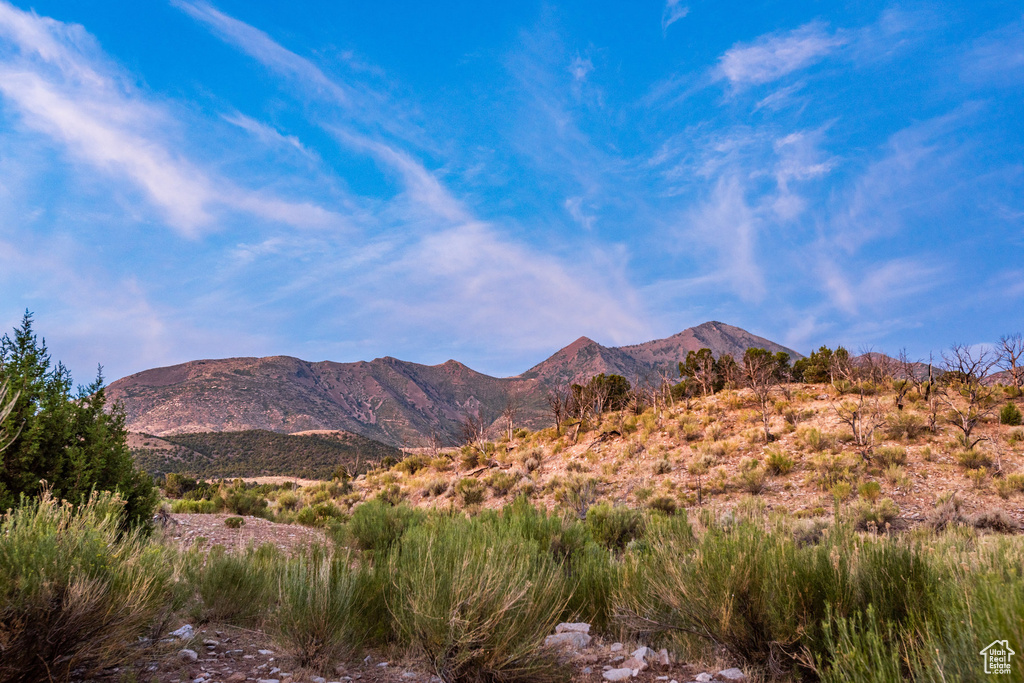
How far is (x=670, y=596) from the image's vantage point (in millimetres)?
4977

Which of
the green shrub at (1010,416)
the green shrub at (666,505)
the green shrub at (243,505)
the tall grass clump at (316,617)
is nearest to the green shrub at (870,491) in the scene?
the green shrub at (666,505)

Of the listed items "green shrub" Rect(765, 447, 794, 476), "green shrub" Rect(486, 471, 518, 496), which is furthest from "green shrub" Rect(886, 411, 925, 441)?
"green shrub" Rect(486, 471, 518, 496)

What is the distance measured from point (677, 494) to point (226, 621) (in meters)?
15.9

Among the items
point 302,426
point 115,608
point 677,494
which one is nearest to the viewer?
point 115,608

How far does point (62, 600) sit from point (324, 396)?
162 m

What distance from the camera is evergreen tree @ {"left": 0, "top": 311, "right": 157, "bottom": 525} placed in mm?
6754

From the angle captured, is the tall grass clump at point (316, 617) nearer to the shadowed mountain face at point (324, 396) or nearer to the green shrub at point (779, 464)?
the green shrub at point (779, 464)

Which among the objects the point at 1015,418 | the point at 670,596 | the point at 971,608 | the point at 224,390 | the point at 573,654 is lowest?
the point at 573,654

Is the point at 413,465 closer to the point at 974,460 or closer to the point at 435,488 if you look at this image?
the point at 435,488

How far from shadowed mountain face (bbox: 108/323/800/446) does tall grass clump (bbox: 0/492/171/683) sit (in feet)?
198

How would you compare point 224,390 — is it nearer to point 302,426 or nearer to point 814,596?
point 302,426

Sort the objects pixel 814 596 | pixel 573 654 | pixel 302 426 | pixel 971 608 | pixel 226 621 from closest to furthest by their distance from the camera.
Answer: pixel 971 608 → pixel 814 596 → pixel 573 654 → pixel 226 621 → pixel 302 426

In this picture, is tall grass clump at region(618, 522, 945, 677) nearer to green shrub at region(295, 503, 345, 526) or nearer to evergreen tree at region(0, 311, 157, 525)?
evergreen tree at region(0, 311, 157, 525)

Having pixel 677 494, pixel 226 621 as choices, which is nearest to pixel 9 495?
pixel 226 621
